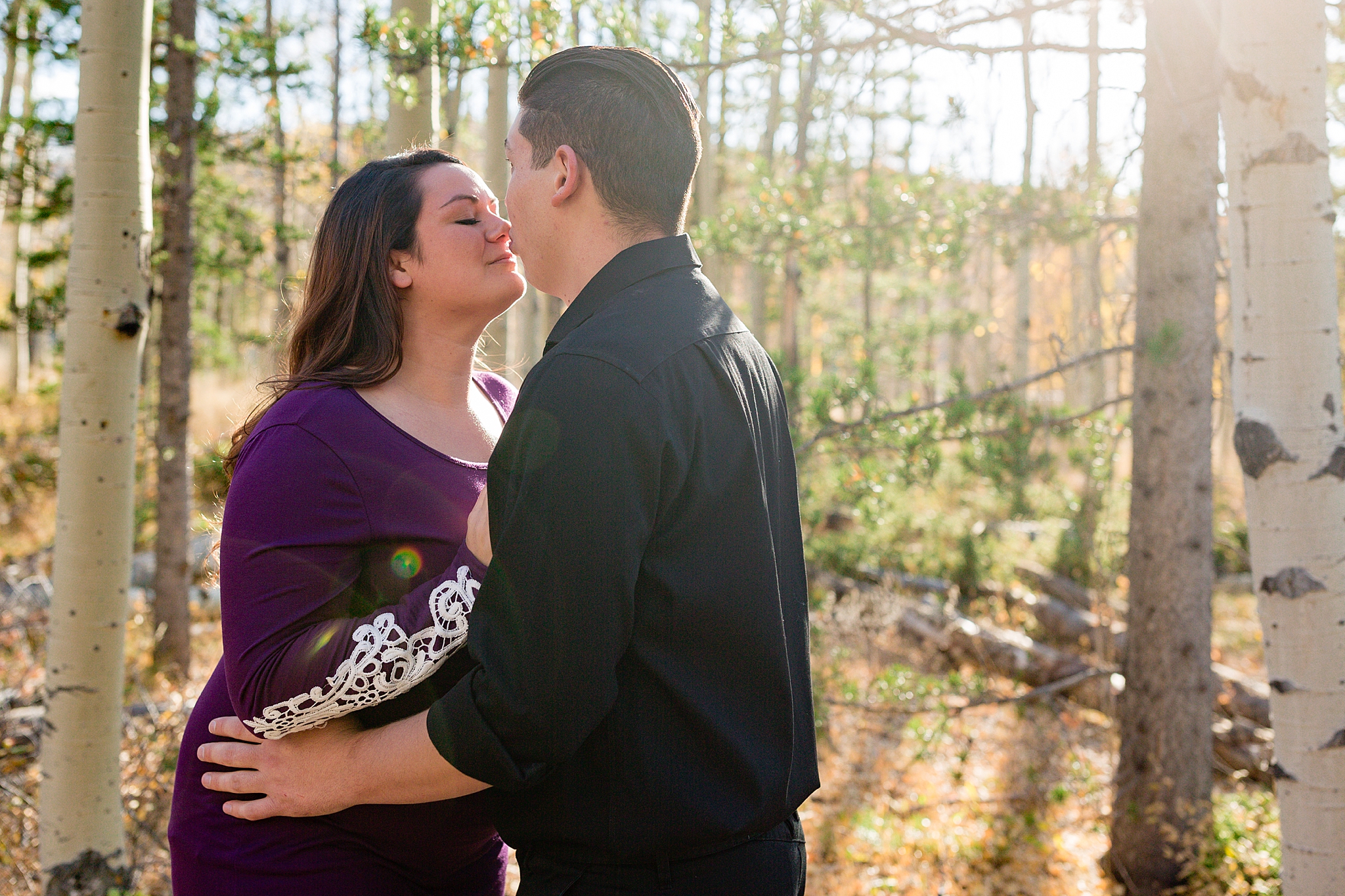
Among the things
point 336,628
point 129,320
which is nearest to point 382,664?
point 336,628

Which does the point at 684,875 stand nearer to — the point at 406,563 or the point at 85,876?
the point at 406,563

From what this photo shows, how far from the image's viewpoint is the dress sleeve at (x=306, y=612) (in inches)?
58.0

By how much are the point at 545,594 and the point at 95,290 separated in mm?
2870

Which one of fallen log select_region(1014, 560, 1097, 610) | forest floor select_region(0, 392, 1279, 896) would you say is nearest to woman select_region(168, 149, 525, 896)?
forest floor select_region(0, 392, 1279, 896)

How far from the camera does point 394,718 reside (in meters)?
1.68

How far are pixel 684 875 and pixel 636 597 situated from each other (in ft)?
1.48

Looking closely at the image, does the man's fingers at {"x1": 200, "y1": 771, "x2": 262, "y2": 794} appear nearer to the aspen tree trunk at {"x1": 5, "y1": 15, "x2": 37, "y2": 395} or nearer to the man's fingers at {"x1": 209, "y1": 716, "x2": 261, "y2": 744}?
the man's fingers at {"x1": 209, "y1": 716, "x2": 261, "y2": 744}

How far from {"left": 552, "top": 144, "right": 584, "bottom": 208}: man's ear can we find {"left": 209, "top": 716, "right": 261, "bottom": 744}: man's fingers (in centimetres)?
113

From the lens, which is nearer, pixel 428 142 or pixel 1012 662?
pixel 428 142

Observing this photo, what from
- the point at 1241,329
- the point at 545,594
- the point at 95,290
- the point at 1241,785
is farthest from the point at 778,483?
the point at 1241,785

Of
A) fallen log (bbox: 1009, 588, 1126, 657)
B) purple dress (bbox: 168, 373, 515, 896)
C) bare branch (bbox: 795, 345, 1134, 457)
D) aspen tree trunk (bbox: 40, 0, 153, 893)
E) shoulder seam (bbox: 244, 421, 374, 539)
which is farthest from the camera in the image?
fallen log (bbox: 1009, 588, 1126, 657)

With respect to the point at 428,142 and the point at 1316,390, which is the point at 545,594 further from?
the point at 428,142

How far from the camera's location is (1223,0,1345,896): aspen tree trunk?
2.32 m

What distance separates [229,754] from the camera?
169 cm
